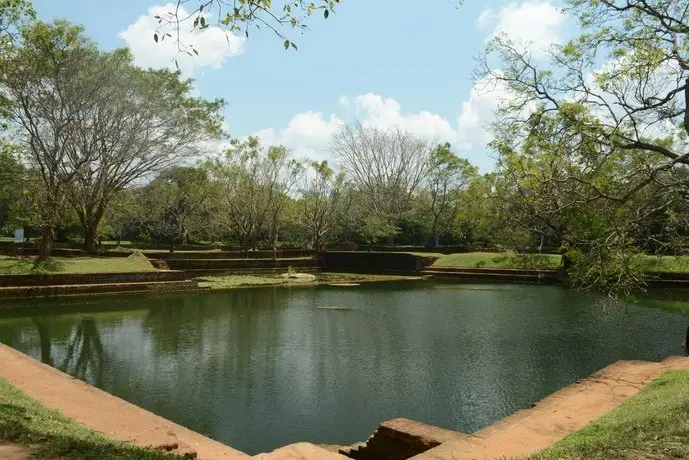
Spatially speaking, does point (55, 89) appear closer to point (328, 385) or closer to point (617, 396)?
point (328, 385)

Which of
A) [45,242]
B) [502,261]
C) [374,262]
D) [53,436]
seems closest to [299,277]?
[374,262]

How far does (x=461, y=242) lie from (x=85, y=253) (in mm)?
32219

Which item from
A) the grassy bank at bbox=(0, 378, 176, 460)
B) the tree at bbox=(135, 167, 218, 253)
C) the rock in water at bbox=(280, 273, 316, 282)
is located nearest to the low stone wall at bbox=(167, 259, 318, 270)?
the rock in water at bbox=(280, 273, 316, 282)

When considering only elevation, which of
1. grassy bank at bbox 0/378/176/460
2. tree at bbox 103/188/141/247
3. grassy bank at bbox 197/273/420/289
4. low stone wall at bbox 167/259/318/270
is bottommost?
grassy bank at bbox 197/273/420/289

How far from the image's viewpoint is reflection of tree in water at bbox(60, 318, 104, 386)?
10578 mm

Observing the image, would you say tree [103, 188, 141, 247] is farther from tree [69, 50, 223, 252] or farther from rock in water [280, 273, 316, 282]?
rock in water [280, 273, 316, 282]

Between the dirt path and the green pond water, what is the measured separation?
3.11ft

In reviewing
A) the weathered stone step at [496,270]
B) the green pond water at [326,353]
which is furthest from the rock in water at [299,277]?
the weathered stone step at [496,270]

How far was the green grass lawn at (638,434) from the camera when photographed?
4426mm

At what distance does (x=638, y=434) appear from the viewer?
16.2 ft

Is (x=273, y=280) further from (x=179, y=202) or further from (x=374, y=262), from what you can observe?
(x=179, y=202)

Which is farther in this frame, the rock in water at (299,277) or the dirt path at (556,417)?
the rock in water at (299,277)

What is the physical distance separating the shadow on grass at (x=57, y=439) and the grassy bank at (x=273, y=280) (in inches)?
784

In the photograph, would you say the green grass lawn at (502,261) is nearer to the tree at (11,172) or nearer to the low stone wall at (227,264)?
the low stone wall at (227,264)
